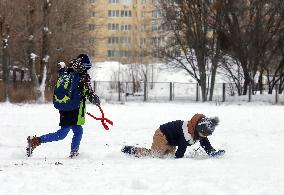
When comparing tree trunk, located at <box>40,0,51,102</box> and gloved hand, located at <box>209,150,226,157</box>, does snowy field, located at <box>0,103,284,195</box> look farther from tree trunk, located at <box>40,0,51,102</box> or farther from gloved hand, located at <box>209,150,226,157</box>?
tree trunk, located at <box>40,0,51,102</box>

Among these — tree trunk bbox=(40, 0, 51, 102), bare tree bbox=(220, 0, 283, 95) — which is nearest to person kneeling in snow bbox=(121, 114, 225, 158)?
tree trunk bbox=(40, 0, 51, 102)

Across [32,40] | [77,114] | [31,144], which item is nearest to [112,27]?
[32,40]

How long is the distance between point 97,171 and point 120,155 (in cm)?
239

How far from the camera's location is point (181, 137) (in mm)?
7859

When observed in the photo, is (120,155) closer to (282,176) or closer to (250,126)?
(282,176)

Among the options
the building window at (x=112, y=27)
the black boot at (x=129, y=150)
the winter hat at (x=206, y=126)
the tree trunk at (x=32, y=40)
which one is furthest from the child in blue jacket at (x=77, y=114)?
the building window at (x=112, y=27)

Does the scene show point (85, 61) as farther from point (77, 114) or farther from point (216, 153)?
point (216, 153)

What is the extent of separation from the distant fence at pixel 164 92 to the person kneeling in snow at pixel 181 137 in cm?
2299

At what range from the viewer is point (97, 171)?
6.11 meters

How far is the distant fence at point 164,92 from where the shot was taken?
3312cm

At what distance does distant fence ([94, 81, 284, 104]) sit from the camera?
33.1m

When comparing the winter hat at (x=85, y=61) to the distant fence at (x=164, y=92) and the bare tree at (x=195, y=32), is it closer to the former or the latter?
the distant fence at (x=164, y=92)

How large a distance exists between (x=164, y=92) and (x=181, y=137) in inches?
1124

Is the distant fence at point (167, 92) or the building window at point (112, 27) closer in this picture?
the distant fence at point (167, 92)
